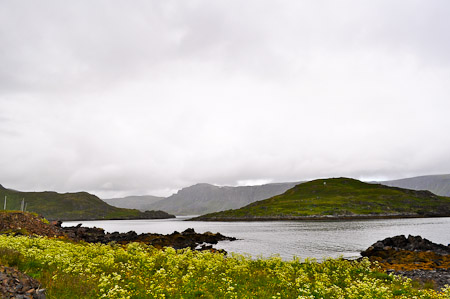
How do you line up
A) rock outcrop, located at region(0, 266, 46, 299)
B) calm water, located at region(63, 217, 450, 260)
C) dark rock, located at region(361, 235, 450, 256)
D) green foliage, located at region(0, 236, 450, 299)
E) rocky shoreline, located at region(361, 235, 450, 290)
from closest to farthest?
rock outcrop, located at region(0, 266, 46, 299), green foliage, located at region(0, 236, 450, 299), rocky shoreline, located at region(361, 235, 450, 290), dark rock, located at region(361, 235, 450, 256), calm water, located at region(63, 217, 450, 260)

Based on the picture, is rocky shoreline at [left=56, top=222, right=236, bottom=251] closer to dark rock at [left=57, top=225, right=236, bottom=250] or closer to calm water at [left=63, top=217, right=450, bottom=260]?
dark rock at [left=57, top=225, right=236, bottom=250]

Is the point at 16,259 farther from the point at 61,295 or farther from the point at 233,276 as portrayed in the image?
the point at 233,276

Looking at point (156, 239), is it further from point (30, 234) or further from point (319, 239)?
point (319, 239)

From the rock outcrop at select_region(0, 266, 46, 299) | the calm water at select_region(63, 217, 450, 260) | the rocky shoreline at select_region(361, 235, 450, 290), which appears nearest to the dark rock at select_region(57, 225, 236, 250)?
the calm water at select_region(63, 217, 450, 260)

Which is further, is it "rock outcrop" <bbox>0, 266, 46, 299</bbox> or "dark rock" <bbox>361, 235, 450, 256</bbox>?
"dark rock" <bbox>361, 235, 450, 256</bbox>

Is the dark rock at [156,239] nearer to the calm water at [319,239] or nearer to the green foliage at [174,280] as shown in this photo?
the calm water at [319,239]

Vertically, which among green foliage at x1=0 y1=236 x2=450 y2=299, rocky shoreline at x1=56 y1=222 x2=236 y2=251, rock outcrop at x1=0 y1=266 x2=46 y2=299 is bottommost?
rocky shoreline at x1=56 y1=222 x2=236 y2=251

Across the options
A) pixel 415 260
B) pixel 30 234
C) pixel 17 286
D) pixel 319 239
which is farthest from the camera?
pixel 319 239

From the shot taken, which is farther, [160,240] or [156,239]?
[156,239]

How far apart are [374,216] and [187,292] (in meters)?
194

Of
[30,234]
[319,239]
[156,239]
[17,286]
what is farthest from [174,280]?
[319,239]

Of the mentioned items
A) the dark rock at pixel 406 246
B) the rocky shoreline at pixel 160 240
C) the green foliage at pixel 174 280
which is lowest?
the rocky shoreline at pixel 160 240

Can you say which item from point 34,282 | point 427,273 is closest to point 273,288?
point 34,282

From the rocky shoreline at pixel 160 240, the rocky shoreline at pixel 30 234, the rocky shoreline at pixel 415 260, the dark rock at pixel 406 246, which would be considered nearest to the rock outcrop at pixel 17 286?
the rocky shoreline at pixel 30 234
